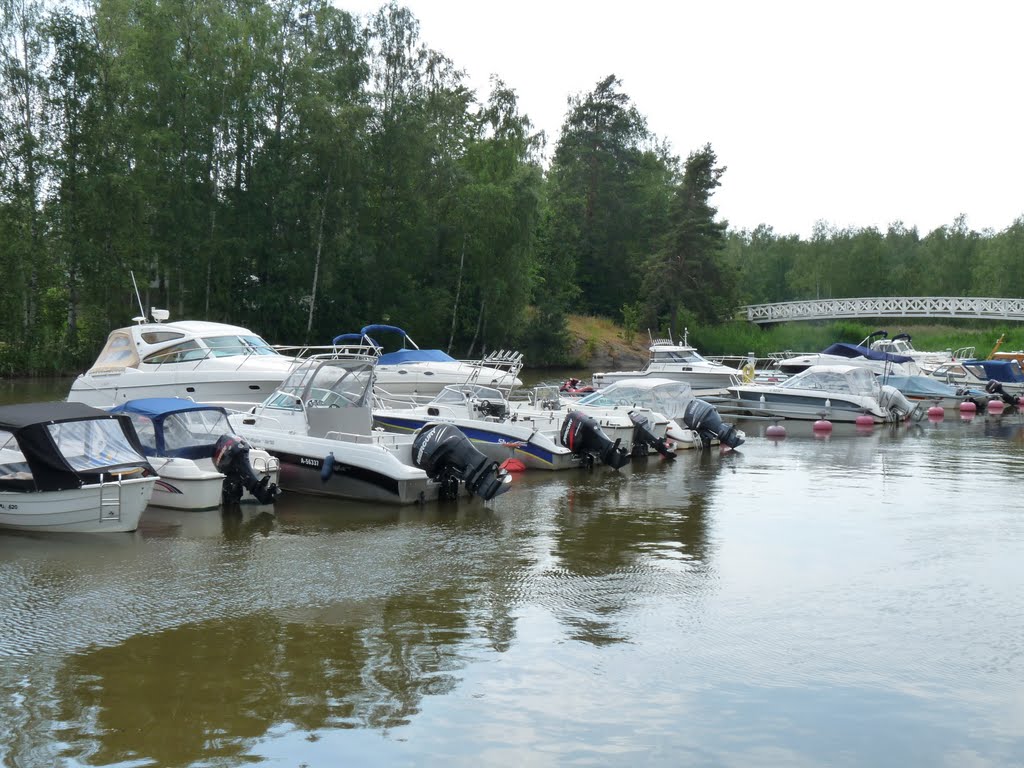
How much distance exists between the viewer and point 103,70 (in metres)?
39.1

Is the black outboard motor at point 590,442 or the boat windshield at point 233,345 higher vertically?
the boat windshield at point 233,345

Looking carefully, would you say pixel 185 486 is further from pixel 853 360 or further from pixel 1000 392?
pixel 1000 392

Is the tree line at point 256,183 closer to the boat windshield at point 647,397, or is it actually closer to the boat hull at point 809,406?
the boat hull at point 809,406

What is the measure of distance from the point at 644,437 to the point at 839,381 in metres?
11.8

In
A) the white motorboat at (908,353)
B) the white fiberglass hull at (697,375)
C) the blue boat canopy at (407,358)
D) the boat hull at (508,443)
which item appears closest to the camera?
the boat hull at (508,443)

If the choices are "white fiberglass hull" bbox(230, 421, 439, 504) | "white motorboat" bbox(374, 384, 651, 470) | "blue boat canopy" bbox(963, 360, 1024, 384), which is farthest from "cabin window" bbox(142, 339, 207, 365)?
"blue boat canopy" bbox(963, 360, 1024, 384)

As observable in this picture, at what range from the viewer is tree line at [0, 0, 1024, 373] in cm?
3856

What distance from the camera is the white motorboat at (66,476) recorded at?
1261 cm

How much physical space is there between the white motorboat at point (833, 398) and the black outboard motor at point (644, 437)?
33.5 feet

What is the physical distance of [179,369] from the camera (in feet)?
78.1

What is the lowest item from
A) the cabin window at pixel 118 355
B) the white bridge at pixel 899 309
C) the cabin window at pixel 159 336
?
the cabin window at pixel 118 355

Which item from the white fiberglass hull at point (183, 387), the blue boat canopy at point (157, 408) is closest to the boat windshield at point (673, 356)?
the white fiberglass hull at point (183, 387)

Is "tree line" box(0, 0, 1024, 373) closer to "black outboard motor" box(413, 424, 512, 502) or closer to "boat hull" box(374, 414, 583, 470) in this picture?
"boat hull" box(374, 414, 583, 470)

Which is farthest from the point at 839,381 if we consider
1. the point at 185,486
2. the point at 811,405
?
the point at 185,486
